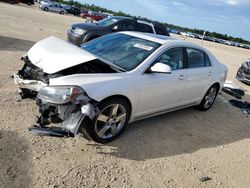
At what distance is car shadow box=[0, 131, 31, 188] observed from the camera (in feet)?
11.1

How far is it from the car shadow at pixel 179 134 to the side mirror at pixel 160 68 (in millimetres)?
1169

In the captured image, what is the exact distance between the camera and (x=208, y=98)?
700cm

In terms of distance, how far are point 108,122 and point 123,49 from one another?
4.82 ft

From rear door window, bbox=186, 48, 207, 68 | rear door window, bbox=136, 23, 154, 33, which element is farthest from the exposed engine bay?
rear door window, bbox=136, 23, 154, 33

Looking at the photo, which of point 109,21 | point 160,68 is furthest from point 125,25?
point 160,68

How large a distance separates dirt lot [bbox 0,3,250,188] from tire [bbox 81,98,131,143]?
15 cm

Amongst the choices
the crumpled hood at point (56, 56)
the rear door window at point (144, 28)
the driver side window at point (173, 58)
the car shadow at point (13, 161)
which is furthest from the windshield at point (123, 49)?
the rear door window at point (144, 28)

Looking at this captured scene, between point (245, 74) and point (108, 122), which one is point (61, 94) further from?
point (245, 74)

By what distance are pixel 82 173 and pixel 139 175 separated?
2.59 feet

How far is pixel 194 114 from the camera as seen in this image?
22.2ft

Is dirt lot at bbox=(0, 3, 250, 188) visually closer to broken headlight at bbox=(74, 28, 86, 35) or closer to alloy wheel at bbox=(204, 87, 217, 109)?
alloy wheel at bbox=(204, 87, 217, 109)

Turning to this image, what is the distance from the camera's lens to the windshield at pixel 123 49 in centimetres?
493

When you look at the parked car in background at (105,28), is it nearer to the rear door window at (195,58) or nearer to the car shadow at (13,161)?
the rear door window at (195,58)

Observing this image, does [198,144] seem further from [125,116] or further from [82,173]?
[82,173]
